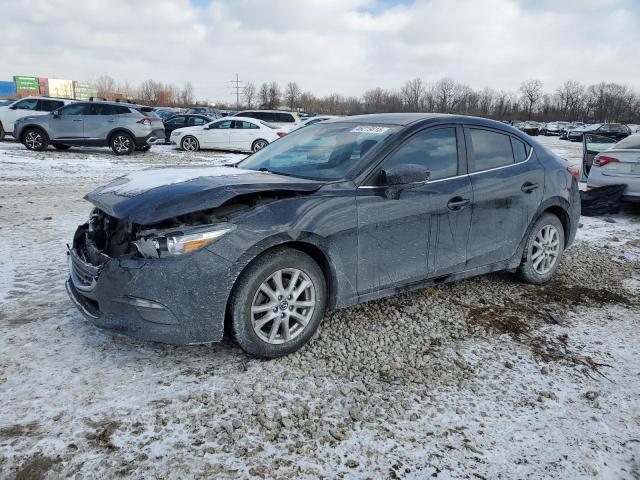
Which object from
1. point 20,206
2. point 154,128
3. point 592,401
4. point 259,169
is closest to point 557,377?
point 592,401

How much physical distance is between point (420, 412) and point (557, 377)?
1.06 m

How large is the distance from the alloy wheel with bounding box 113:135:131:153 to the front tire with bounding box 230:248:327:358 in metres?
14.8

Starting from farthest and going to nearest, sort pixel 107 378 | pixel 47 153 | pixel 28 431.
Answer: pixel 47 153 < pixel 107 378 < pixel 28 431

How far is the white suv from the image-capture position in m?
17.7

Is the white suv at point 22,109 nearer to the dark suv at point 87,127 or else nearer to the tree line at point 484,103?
the dark suv at point 87,127

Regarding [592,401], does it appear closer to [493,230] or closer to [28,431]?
[493,230]

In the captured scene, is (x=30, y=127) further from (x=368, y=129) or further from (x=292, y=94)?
(x=292, y=94)

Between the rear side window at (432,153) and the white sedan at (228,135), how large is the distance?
15.4 metres

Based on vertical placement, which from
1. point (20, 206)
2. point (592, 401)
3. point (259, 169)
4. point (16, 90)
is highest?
point (16, 90)

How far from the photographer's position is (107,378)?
2.92 metres

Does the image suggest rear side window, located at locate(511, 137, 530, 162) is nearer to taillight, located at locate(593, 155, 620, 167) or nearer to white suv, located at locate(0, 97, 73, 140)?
taillight, located at locate(593, 155, 620, 167)

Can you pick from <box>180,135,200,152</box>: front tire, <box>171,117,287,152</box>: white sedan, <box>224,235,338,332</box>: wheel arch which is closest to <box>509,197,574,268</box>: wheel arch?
Answer: <box>224,235,338,332</box>: wheel arch

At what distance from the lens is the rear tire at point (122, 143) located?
16.0 meters

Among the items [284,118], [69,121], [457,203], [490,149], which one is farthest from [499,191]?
[284,118]
